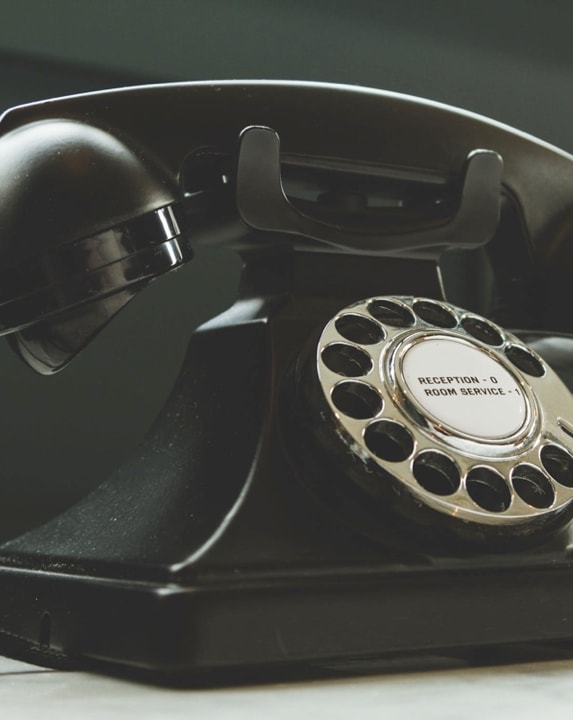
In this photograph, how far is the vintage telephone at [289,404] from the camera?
23.5 inches

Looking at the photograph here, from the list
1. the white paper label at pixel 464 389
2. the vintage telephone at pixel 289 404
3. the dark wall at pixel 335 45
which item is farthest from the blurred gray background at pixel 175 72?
the white paper label at pixel 464 389

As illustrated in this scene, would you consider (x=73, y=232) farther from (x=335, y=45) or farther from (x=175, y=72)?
(x=335, y=45)

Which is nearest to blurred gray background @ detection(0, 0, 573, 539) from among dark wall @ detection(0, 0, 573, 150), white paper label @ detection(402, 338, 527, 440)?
dark wall @ detection(0, 0, 573, 150)

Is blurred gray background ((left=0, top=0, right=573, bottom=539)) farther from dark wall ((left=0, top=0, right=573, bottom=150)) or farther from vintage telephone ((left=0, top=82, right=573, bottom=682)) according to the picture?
vintage telephone ((left=0, top=82, right=573, bottom=682))

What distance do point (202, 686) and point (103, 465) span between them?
0.55 m

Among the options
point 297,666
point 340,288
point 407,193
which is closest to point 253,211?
point 340,288

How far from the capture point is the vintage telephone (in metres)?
0.60

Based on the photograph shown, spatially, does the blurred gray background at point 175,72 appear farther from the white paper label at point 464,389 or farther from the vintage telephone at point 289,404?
the white paper label at point 464,389

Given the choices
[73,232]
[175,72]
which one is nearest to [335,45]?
[175,72]

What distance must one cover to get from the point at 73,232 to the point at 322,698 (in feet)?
1.05

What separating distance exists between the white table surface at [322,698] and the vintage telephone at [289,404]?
17 millimetres

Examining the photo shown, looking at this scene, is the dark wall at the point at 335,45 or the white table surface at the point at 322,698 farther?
the dark wall at the point at 335,45

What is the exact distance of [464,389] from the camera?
71cm

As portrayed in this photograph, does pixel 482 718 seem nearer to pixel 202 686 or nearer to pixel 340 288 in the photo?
pixel 202 686
